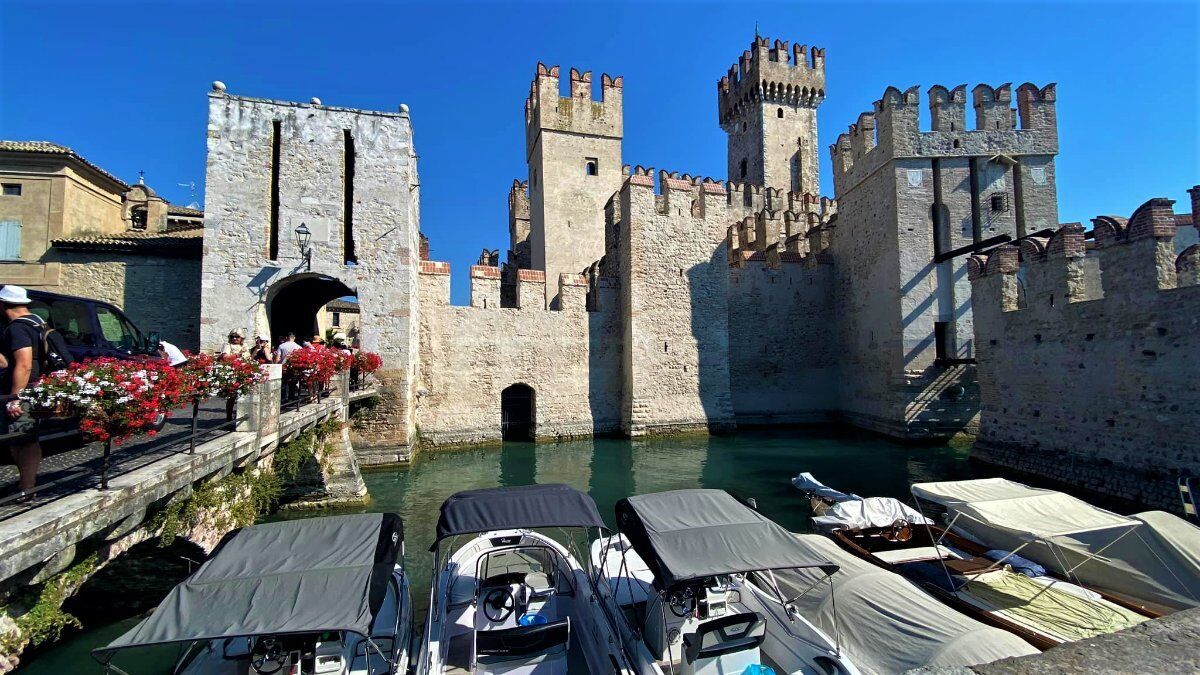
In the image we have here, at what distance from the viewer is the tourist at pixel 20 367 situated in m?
3.99

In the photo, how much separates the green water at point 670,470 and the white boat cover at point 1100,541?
3.71m

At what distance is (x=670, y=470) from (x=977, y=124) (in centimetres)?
1742

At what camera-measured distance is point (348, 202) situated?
16.5m

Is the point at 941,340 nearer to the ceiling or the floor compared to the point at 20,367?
nearer to the ceiling

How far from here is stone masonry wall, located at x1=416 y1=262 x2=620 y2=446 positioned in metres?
18.7

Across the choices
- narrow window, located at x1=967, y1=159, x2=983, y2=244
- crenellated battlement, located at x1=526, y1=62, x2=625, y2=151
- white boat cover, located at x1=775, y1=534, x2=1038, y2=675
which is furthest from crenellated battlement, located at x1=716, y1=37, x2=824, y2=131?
white boat cover, located at x1=775, y1=534, x2=1038, y2=675

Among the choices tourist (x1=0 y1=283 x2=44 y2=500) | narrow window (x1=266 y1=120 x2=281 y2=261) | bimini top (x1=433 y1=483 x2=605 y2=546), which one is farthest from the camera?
narrow window (x1=266 y1=120 x2=281 y2=261)

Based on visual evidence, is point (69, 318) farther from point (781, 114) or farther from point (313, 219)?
point (781, 114)

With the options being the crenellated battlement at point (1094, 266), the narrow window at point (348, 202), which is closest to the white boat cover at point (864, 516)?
the crenellated battlement at point (1094, 266)

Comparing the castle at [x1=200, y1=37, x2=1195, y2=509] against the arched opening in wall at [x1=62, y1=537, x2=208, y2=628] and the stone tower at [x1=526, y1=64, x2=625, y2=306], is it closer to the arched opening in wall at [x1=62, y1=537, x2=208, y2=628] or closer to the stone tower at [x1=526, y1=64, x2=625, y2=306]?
the stone tower at [x1=526, y1=64, x2=625, y2=306]

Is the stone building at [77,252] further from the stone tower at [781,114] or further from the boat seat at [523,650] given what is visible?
the stone tower at [781,114]

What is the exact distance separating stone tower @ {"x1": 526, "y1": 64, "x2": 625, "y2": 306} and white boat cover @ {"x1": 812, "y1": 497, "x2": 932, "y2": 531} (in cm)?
1695

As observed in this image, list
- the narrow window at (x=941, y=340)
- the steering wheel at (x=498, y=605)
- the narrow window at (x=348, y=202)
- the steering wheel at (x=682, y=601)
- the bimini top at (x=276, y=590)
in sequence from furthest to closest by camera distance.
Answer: the narrow window at (x=941, y=340), the narrow window at (x=348, y=202), the steering wheel at (x=498, y=605), the steering wheel at (x=682, y=601), the bimini top at (x=276, y=590)

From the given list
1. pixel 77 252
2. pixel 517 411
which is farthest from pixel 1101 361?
pixel 77 252
